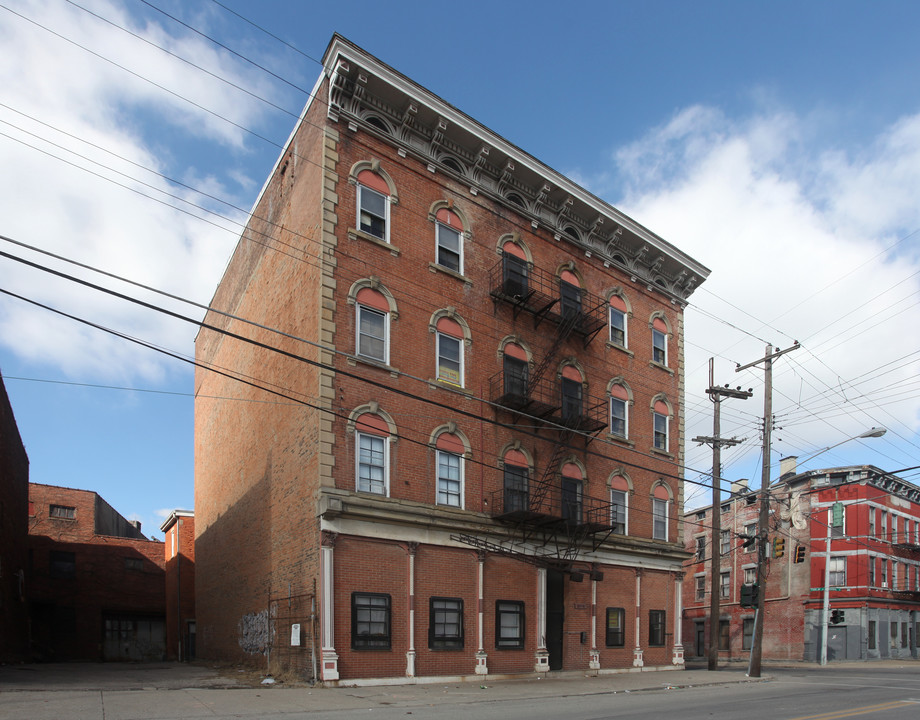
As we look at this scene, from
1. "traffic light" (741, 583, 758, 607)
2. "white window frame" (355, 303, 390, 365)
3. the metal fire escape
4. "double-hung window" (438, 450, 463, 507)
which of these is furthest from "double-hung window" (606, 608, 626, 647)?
"white window frame" (355, 303, 390, 365)

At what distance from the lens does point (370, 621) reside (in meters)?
18.9

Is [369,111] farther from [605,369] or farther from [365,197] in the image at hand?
[605,369]

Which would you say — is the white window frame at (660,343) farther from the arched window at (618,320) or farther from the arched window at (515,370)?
the arched window at (515,370)

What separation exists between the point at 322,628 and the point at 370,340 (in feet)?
25.4

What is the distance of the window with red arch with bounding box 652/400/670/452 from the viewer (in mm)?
29734

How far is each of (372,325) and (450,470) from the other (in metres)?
4.83

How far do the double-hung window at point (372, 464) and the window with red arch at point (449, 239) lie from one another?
6215 mm

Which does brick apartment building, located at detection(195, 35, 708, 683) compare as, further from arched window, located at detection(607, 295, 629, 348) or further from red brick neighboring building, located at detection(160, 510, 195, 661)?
red brick neighboring building, located at detection(160, 510, 195, 661)

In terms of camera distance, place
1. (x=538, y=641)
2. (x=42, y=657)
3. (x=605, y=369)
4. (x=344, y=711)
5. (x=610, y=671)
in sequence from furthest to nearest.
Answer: (x=42, y=657)
(x=605, y=369)
(x=610, y=671)
(x=538, y=641)
(x=344, y=711)

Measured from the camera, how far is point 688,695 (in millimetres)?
18641

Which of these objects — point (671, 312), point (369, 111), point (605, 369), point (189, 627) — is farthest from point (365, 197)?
point (189, 627)

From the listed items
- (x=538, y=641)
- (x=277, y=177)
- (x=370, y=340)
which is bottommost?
(x=538, y=641)

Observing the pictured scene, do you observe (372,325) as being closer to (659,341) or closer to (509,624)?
(509,624)

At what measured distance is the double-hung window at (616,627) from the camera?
25.5 m
